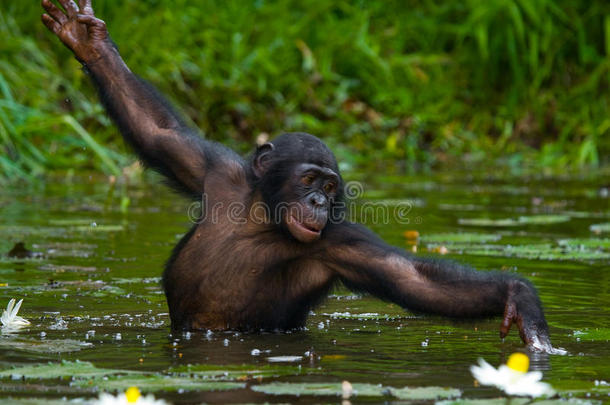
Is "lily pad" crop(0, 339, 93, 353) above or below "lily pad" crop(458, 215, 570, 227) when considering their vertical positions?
below

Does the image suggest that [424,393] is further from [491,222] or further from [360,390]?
[491,222]

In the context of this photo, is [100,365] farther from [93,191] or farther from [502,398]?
[93,191]

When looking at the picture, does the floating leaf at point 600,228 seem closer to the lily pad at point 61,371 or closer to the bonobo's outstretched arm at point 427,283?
the bonobo's outstretched arm at point 427,283

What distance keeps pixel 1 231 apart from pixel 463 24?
30.0ft

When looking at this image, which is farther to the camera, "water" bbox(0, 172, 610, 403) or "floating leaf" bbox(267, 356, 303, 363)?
"floating leaf" bbox(267, 356, 303, 363)

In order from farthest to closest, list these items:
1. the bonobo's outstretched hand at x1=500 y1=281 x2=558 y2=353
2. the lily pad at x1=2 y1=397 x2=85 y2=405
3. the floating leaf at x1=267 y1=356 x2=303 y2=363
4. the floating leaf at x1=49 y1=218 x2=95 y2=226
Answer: the floating leaf at x1=49 y1=218 x2=95 y2=226 → the bonobo's outstretched hand at x1=500 y1=281 x2=558 y2=353 → the floating leaf at x1=267 y1=356 x2=303 y2=363 → the lily pad at x1=2 y1=397 x2=85 y2=405

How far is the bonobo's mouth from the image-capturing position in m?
4.55

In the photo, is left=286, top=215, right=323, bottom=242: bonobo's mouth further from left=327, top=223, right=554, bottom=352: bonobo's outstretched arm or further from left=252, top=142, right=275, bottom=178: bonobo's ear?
left=252, top=142, right=275, bottom=178: bonobo's ear

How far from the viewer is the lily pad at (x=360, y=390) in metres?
3.09

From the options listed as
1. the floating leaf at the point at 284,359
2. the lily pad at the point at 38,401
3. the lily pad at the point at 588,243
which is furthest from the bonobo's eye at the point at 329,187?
the lily pad at the point at 588,243

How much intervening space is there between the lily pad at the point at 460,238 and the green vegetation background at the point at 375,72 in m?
5.12

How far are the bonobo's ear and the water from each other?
2.30 feet

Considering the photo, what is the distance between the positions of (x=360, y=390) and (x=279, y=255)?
63.0 inches

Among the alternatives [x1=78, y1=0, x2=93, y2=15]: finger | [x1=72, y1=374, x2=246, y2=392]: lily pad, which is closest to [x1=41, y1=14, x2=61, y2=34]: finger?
[x1=78, y1=0, x2=93, y2=15]: finger
